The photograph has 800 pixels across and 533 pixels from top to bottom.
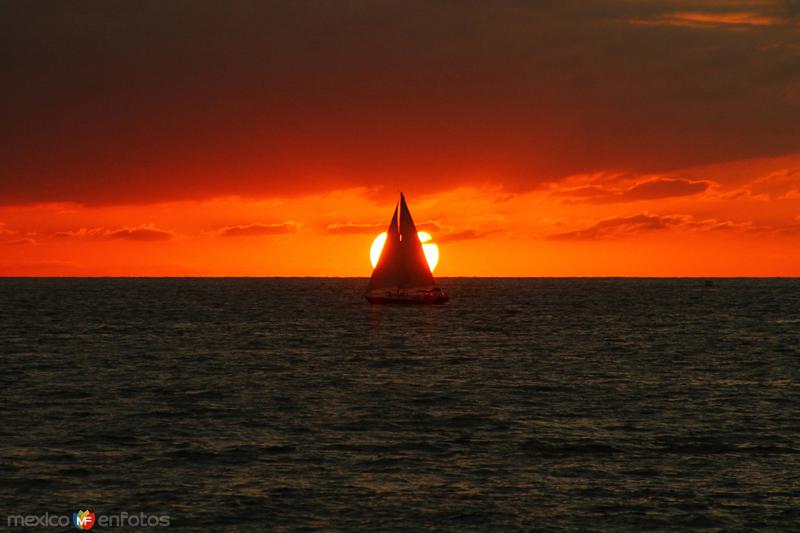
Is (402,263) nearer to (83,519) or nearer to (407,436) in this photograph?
(407,436)

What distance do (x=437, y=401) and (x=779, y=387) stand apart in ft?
61.8

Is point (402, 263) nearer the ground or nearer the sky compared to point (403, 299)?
nearer the sky

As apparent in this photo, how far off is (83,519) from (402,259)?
94.1 metres

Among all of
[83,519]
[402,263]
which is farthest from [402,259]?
[83,519]

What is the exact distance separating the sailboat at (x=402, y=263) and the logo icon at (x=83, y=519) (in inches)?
3611

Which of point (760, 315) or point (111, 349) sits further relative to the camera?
point (760, 315)

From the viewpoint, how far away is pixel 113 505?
24672 mm

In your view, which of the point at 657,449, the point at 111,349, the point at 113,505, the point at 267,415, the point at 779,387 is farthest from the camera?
the point at 111,349

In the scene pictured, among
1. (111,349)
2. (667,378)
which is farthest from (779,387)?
(111,349)

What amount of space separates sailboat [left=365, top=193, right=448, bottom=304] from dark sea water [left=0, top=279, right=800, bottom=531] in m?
44.2

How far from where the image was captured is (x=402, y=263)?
117 meters

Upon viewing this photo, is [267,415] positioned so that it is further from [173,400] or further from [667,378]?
[667,378]

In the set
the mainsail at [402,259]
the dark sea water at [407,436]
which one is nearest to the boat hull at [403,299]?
the mainsail at [402,259]

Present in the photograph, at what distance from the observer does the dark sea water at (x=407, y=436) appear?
24688 mm
